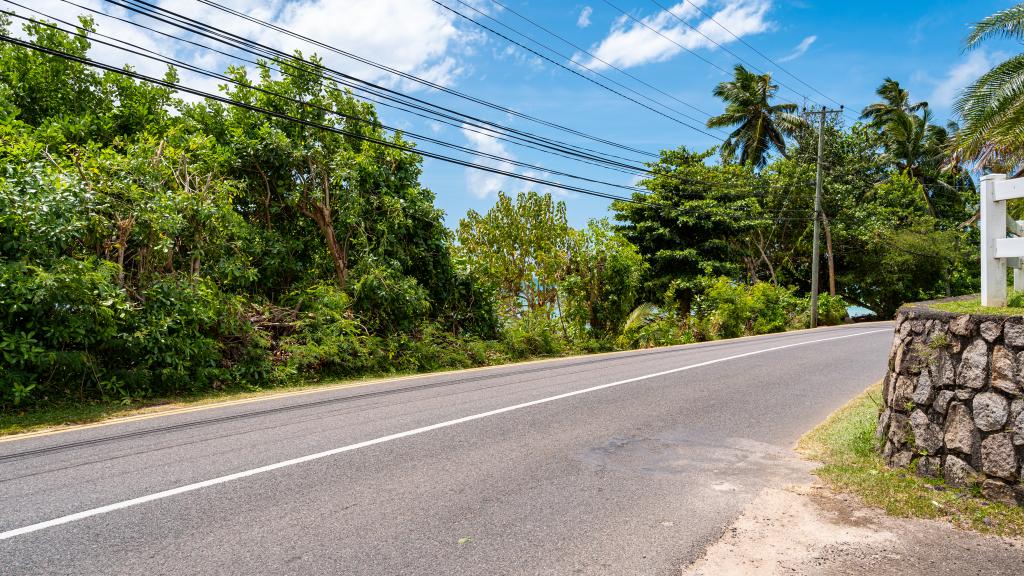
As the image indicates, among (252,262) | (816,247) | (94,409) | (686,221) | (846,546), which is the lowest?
(94,409)

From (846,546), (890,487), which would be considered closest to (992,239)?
(890,487)

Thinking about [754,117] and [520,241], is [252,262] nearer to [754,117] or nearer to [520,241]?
[520,241]

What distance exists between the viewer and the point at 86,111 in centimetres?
1509

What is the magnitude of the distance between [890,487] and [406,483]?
3942 mm

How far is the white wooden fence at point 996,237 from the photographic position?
601 cm

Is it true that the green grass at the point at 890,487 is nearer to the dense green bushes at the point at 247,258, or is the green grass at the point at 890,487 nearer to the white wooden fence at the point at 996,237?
the white wooden fence at the point at 996,237

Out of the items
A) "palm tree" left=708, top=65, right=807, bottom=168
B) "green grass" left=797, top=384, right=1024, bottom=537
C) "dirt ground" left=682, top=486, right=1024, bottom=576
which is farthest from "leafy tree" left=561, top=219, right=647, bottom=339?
"palm tree" left=708, top=65, right=807, bottom=168

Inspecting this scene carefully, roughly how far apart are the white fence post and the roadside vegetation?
1037 cm

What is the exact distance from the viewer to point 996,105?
44.5ft

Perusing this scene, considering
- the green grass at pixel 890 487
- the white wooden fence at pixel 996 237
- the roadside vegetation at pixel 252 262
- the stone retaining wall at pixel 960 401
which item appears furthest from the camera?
the roadside vegetation at pixel 252 262

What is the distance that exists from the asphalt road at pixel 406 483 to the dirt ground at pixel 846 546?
0.20 m

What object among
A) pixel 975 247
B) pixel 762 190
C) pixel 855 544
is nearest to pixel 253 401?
pixel 855 544

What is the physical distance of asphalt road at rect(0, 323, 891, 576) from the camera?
3844mm

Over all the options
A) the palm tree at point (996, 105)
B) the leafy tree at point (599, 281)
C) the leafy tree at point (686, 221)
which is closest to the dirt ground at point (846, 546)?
the palm tree at point (996, 105)
